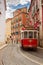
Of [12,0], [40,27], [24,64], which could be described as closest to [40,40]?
[40,27]

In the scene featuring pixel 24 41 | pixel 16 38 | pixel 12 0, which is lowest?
pixel 16 38

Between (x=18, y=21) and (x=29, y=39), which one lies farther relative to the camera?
(x=18, y=21)

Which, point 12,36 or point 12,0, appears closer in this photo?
point 12,0

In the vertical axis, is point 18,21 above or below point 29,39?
above

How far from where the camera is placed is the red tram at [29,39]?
82.9 ft

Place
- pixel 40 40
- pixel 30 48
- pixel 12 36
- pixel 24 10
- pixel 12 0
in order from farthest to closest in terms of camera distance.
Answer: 1. pixel 12 36
2. pixel 24 10
3. pixel 40 40
4. pixel 30 48
5. pixel 12 0

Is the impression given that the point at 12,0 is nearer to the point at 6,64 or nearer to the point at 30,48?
the point at 30,48

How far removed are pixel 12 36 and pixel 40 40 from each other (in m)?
52.7

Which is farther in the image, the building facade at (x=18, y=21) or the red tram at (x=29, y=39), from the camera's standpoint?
the building facade at (x=18, y=21)

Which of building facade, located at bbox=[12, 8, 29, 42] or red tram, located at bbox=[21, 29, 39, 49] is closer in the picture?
red tram, located at bbox=[21, 29, 39, 49]

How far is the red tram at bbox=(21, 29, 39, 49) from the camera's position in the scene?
25.3m

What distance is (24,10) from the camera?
80.3 meters

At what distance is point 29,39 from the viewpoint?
25422 mm

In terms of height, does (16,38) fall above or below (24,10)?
below
